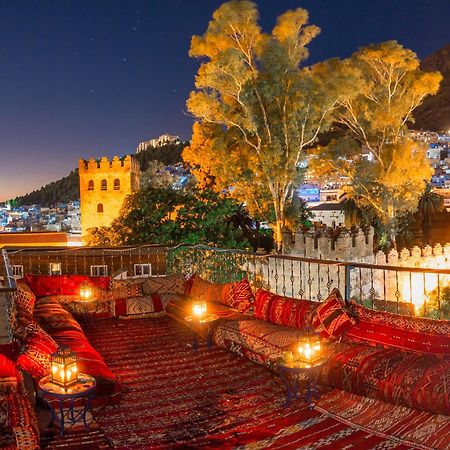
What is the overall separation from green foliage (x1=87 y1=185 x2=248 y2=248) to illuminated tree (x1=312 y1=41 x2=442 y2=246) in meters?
7.72

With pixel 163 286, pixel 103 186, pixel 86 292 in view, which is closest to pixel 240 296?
pixel 163 286

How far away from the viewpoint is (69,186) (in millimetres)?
104312

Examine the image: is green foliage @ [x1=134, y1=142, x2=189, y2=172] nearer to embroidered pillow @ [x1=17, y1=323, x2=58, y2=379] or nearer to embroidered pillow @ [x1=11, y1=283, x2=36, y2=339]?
embroidered pillow @ [x1=11, y1=283, x2=36, y2=339]

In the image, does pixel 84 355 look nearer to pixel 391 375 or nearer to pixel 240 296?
pixel 240 296

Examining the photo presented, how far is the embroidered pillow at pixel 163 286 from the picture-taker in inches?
297

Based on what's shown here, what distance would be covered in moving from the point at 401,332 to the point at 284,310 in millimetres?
1366

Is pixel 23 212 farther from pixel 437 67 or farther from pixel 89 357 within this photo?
pixel 89 357

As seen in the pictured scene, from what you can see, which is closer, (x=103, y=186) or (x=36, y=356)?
(x=36, y=356)

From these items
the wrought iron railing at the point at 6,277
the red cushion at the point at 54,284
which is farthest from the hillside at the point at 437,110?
the wrought iron railing at the point at 6,277

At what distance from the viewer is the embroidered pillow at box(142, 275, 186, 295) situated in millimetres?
7542

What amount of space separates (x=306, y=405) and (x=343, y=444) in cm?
69

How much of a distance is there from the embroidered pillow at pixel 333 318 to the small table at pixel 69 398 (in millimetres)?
2177

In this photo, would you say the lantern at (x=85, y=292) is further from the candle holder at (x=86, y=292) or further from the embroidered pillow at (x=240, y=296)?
the embroidered pillow at (x=240, y=296)

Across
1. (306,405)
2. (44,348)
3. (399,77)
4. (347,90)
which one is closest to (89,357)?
(44,348)
